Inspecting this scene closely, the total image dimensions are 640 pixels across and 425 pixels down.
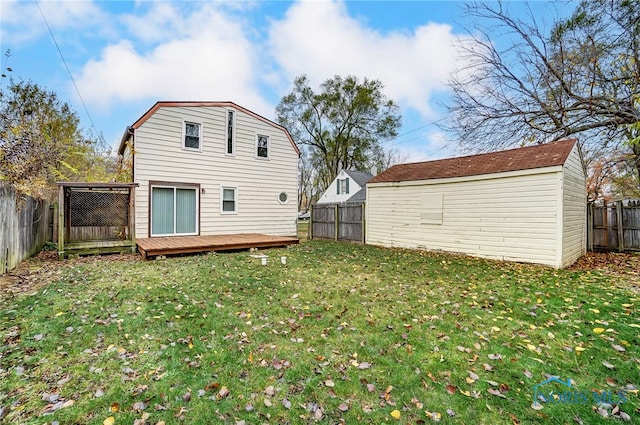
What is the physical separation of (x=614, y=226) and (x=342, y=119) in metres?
22.1

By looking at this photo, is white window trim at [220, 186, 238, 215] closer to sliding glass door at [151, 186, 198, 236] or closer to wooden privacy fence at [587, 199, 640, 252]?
sliding glass door at [151, 186, 198, 236]

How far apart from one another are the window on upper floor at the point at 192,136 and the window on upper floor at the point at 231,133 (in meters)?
1.06

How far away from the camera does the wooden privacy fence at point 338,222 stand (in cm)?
1255

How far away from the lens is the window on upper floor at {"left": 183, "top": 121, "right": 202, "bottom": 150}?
1069 cm

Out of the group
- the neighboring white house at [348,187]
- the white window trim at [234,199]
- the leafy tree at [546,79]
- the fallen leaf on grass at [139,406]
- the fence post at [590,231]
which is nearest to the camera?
the fallen leaf on grass at [139,406]

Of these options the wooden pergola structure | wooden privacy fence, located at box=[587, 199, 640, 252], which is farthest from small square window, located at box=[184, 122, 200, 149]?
wooden privacy fence, located at box=[587, 199, 640, 252]

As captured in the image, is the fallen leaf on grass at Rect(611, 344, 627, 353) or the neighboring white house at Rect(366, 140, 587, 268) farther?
the neighboring white house at Rect(366, 140, 587, 268)

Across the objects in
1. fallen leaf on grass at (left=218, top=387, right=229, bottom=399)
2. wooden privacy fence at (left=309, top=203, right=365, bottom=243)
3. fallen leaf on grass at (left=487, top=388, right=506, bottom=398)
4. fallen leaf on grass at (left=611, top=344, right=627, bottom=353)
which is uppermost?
wooden privacy fence at (left=309, top=203, right=365, bottom=243)

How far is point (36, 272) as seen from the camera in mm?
5906

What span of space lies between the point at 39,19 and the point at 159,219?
22.0ft

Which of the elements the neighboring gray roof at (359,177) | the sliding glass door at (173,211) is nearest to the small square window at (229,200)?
the sliding glass door at (173,211)

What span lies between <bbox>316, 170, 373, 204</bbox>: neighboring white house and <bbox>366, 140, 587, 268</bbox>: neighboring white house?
1375 centimetres

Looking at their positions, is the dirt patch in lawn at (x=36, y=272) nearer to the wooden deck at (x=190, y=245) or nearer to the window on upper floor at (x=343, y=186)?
the wooden deck at (x=190, y=245)

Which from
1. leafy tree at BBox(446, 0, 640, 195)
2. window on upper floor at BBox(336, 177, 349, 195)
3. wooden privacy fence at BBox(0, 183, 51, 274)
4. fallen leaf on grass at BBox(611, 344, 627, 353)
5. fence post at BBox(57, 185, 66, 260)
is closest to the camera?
fallen leaf on grass at BBox(611, 344, 627, 353)
